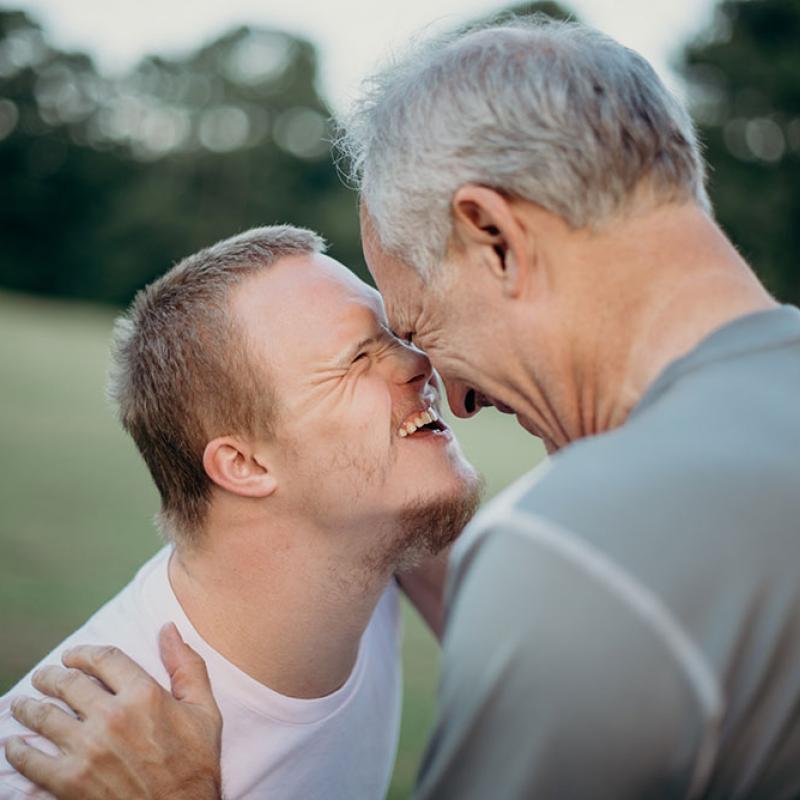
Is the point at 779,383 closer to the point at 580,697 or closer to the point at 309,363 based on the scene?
the point at 580,697

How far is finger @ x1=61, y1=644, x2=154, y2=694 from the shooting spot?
9.03 ft

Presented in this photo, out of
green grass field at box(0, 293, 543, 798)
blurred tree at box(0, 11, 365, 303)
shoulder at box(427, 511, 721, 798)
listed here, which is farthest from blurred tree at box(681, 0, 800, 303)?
shoulder at box(427, 511, 721, 798)

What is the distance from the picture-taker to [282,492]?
3184 millimetres

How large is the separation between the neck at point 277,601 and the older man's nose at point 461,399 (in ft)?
2.07

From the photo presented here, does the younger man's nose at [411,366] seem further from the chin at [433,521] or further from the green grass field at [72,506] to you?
the green grass field at [72,506]

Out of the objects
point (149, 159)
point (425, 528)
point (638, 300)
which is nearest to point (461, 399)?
point (425, 528)

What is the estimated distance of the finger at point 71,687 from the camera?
270cm

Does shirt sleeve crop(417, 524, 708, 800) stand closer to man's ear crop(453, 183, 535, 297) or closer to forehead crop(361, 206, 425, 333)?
man's ear crop(453, 183, 535, 297)

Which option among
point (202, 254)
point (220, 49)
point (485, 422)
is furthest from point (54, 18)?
point (202, 254)

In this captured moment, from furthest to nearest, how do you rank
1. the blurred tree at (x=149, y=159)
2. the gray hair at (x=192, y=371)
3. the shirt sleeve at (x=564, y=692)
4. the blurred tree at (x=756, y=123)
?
the blurred tree at (x=149, y=159) < the blurred tree at (x=756, y=123) < the gray hair at (x=192, y=371) < the shirt sleeve at (x=564, y=692)

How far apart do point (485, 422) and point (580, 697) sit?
2378 cm

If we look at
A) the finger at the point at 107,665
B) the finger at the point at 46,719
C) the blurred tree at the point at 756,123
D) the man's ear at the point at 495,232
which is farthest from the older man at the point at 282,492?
the blurred tree at the point at 756,123

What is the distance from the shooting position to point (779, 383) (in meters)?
1.83

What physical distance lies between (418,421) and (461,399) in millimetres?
441
